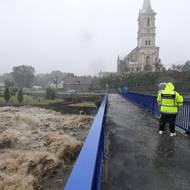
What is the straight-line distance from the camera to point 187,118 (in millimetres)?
8578

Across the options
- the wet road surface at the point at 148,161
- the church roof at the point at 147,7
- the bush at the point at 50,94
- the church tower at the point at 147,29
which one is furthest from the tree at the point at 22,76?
the wet road surface at the point at 148,161

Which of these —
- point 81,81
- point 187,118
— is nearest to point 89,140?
point 187,118

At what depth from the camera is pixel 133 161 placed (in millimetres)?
5547

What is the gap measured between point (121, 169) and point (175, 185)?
3.70 ft

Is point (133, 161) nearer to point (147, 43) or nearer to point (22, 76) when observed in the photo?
point (147, 43)

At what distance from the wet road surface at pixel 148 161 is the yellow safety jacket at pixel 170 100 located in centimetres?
90

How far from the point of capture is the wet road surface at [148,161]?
4.38 meters

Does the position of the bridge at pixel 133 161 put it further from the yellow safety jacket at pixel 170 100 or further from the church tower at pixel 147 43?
the church tower at pixel 147 43

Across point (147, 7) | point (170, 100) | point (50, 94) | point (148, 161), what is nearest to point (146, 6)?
point (147, 7)

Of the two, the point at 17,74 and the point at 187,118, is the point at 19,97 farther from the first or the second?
the point at 17,74

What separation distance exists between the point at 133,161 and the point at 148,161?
34 cm

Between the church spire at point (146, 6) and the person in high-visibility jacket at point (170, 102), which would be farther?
the church spire at point (146, 6)

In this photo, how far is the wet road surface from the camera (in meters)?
4.38

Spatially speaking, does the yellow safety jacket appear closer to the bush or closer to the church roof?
the bush
